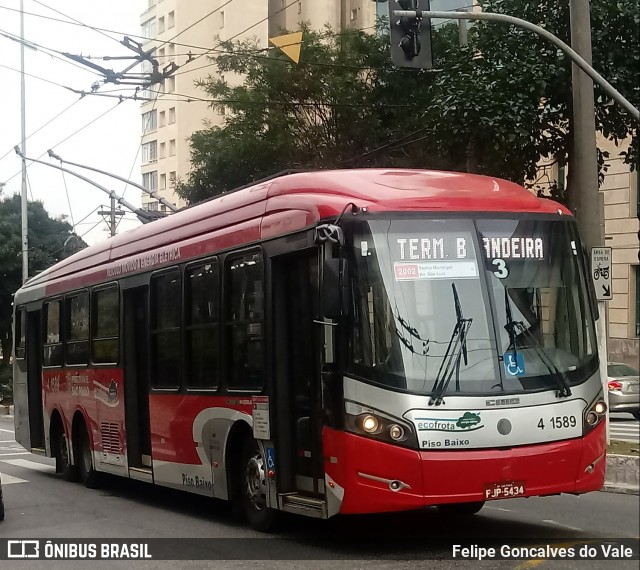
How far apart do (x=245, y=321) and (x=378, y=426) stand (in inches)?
85.9

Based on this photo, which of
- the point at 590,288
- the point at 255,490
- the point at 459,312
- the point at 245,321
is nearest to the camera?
the point at 459,312

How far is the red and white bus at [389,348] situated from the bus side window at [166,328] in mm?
420

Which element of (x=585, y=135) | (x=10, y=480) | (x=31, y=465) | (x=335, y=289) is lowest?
(x=31, y=465)

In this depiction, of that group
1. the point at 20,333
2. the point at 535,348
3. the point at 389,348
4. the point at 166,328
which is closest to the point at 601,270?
the point at 166,328

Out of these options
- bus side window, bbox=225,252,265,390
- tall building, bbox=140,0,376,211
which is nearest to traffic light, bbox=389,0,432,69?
bus side window, bbox=225,252,265,390

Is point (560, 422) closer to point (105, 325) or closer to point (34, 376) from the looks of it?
point (105, 325)

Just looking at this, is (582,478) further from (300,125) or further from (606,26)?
(300,125)

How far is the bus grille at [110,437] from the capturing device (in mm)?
13766

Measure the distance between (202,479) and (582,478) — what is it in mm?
4028

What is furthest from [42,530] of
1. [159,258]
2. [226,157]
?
[226,157]

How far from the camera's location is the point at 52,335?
16.6 metres

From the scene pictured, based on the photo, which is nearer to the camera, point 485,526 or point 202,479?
point 485,526

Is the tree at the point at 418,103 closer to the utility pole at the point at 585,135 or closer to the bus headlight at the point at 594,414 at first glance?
the utility pole at the point at 585,135

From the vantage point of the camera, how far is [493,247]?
8742mm
